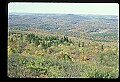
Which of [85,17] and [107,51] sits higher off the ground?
[85,17]
